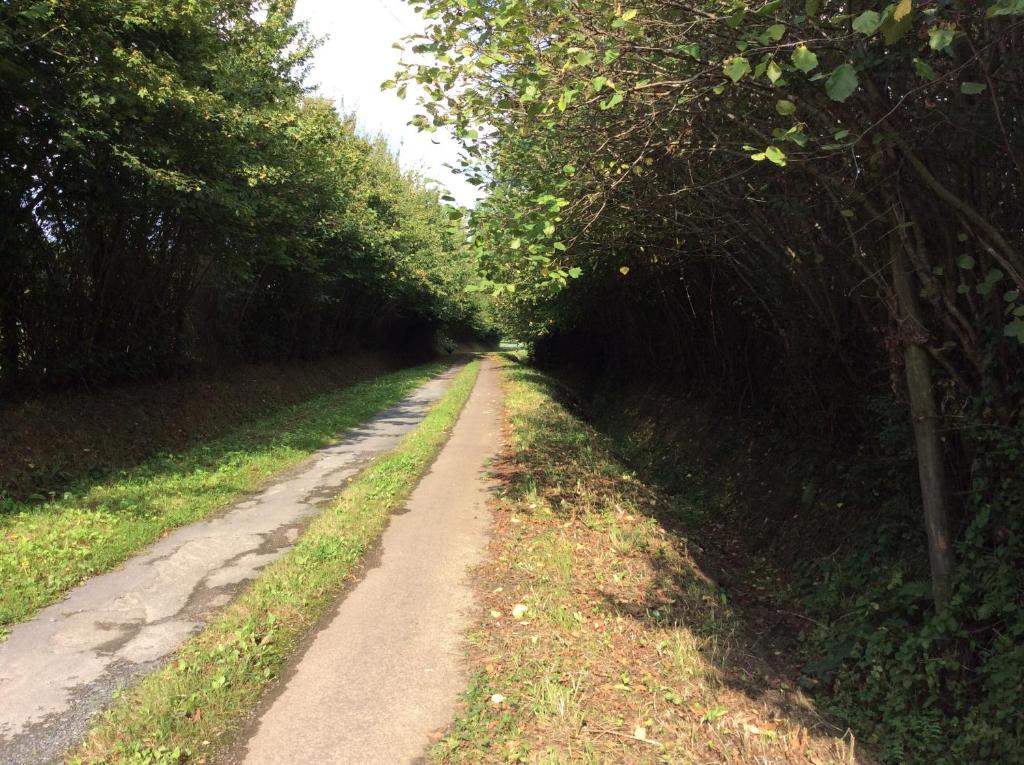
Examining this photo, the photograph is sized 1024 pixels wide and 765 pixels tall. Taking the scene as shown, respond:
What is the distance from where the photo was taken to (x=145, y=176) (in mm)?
8969

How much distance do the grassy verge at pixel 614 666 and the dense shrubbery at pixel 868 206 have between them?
83cm

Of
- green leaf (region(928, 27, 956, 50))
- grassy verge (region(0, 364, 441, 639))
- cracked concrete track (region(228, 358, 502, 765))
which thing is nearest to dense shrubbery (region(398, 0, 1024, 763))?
green leaf (region(928, 27, 956, 50))

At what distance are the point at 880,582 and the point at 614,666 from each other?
2706 millimetres

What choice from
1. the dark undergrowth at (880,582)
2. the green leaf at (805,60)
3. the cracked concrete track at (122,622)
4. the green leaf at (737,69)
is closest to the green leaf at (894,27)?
the green leaf at (805,60)

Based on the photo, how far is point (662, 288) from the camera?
38.7 ft

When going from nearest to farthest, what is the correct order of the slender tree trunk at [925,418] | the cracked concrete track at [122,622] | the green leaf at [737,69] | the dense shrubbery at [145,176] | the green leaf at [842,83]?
the green leaf at [842,83]
the green leaf at [737,69]
the cracked concrete track at [122,622]
the slender tree trunk at [925,418]
the dense shrubbery at [145,176]

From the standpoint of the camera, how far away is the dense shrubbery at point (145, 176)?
7.42 meters

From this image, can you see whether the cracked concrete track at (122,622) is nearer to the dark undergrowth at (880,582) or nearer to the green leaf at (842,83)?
the dark undergrowth at (880,582)

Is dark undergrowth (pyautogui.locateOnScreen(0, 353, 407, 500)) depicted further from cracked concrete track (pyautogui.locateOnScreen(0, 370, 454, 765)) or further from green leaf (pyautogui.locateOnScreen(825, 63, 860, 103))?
green leaf (pyautogui.locateOnScreen(825, 63, 860, 103))

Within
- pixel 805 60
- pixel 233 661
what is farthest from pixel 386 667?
pixel 805 60

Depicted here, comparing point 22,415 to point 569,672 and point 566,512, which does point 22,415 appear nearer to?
point 566,512

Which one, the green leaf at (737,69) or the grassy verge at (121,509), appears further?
the grassy verge at (121,509)

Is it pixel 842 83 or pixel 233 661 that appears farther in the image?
pixel 233 661

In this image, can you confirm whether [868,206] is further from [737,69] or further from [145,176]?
[145,176]
